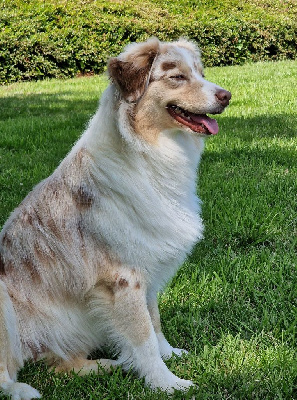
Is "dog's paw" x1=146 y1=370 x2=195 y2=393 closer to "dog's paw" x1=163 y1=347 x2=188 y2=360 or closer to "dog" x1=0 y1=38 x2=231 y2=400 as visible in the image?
"dog" x1=0 y1=38 x2=231 y2=400

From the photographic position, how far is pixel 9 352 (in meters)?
2.65

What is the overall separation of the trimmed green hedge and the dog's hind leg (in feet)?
37.6

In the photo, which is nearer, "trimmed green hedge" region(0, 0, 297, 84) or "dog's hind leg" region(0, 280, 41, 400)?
"dog's hind leg" region(0, 280, 41, 400)

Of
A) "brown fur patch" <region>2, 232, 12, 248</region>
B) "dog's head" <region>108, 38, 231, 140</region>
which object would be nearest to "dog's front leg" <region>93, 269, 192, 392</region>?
"brown fur patch" <region>2, 232, 12, 248</region>

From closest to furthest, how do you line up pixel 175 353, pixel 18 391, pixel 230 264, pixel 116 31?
pixel 18 391 < pixel 175 353 < pixel 230 264 < pixel 116 31

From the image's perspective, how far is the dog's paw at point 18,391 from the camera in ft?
8.45

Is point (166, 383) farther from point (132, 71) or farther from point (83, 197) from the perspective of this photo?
point (132, 71)

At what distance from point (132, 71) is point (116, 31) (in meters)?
12.7

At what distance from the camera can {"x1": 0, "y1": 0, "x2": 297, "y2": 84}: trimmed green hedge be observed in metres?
13.5

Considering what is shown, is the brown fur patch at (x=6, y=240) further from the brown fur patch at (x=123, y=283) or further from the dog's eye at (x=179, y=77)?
the dog's eye at (x=179, y=77)

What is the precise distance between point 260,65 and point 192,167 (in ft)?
42.0

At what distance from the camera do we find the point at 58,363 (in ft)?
9.39

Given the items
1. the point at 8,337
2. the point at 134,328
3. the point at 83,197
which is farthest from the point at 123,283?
the point at 8,337

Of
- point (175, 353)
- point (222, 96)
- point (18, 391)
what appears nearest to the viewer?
point (18, 391)
